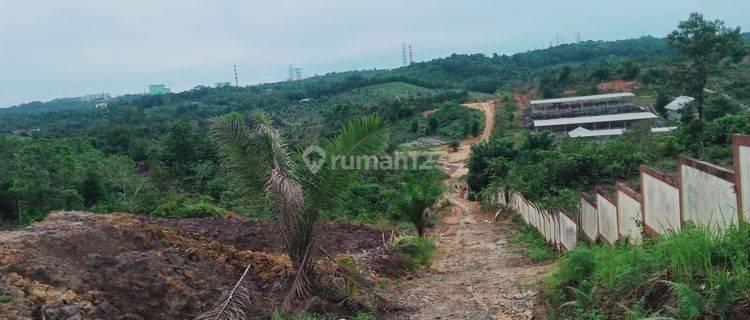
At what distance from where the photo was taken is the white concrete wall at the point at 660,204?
6660mm

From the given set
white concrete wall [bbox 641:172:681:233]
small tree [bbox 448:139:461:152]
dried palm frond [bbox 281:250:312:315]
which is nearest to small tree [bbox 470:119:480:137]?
small tree [bbox 448:139:461:152]

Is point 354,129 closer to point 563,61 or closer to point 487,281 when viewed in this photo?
point 487,281

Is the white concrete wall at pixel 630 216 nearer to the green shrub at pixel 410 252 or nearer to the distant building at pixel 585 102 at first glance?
the green shrub at pixel 410 252

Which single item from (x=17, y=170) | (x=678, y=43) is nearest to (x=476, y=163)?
(x=678, y=43)

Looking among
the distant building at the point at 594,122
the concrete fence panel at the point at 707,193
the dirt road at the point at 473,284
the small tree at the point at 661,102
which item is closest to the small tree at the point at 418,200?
the dirt road at the point at 473,284

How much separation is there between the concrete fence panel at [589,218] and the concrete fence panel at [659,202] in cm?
235

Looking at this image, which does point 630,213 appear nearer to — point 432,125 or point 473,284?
point 473,284

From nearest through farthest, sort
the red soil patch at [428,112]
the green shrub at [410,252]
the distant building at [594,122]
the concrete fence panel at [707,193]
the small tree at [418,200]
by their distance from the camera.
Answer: the concrete fence panel at [707,193]
the green shrub at [410,252]
the small tree at [418,200]
the distant building at [594,122]
the red soil patch at [428,112]

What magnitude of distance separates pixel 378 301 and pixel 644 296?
134 inches

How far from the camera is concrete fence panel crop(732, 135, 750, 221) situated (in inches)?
200

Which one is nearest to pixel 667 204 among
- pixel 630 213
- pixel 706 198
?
pixel 706 198

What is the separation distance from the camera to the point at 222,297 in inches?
228

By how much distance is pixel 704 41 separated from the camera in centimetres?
2759

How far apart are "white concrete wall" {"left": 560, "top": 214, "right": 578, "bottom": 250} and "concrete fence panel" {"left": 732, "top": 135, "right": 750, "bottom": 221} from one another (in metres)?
5.38
